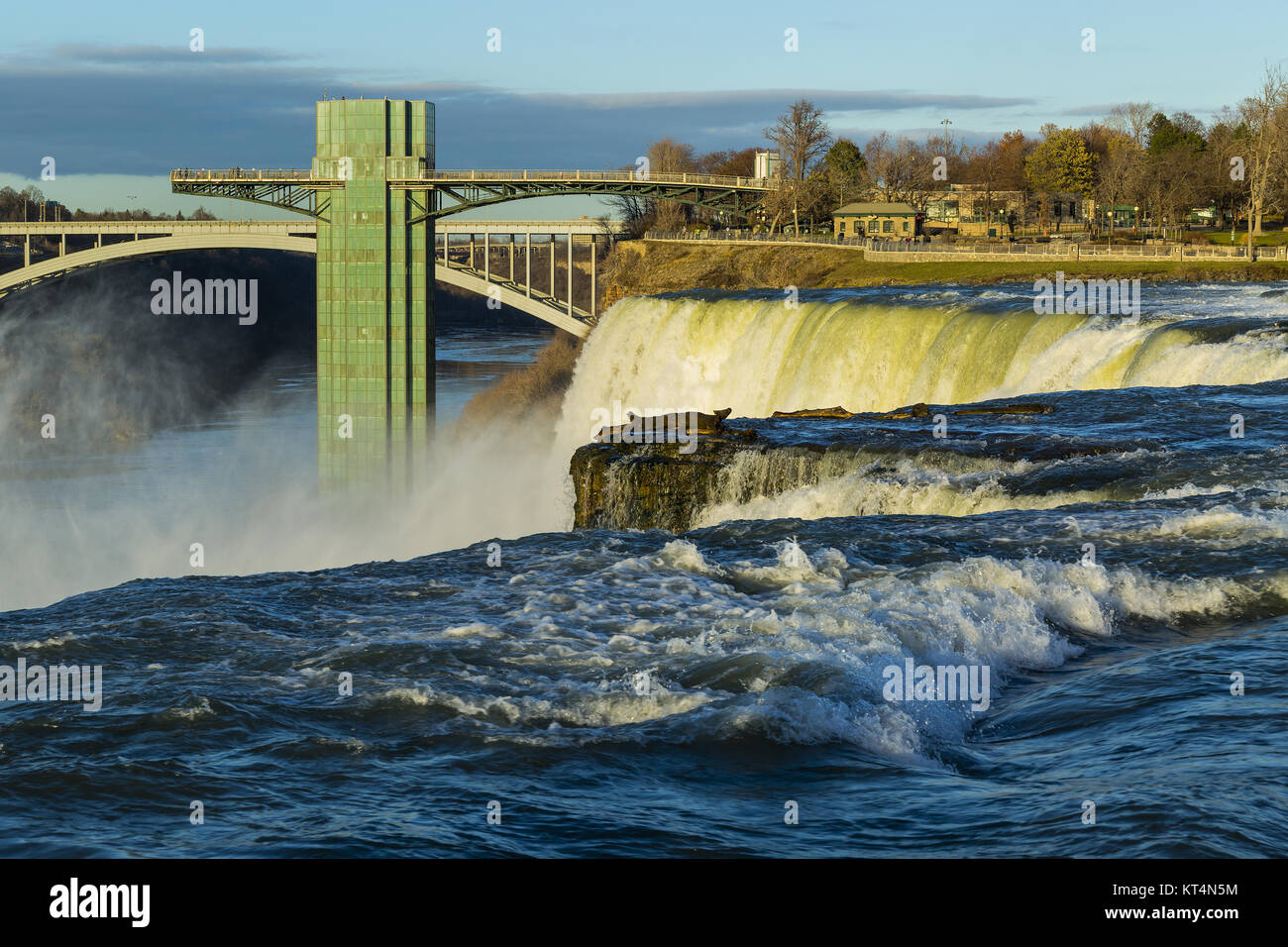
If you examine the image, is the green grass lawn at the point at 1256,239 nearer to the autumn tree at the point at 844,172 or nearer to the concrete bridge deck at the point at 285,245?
the autumn tree at the point at 844,172

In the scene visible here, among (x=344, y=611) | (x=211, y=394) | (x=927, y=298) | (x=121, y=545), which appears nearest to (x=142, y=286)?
(x=211, y=394)

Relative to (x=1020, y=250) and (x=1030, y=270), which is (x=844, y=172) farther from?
(x=1030, y=270)

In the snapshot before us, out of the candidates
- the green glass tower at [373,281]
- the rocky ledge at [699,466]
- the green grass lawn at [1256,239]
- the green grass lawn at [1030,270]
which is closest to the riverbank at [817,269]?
the green grass lawn at [1030,270]

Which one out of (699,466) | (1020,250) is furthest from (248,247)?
(699,466)

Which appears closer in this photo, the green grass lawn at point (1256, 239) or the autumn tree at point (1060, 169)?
the green grass lawn at point (1256, 239)

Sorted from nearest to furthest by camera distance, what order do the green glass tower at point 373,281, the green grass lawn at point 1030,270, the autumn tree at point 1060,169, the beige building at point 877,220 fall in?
the green grass lawn at point 1030,270 < the green glass tower at point 373,281 < the beige building at point 877,220 < the autumn tree at point 1060,169
